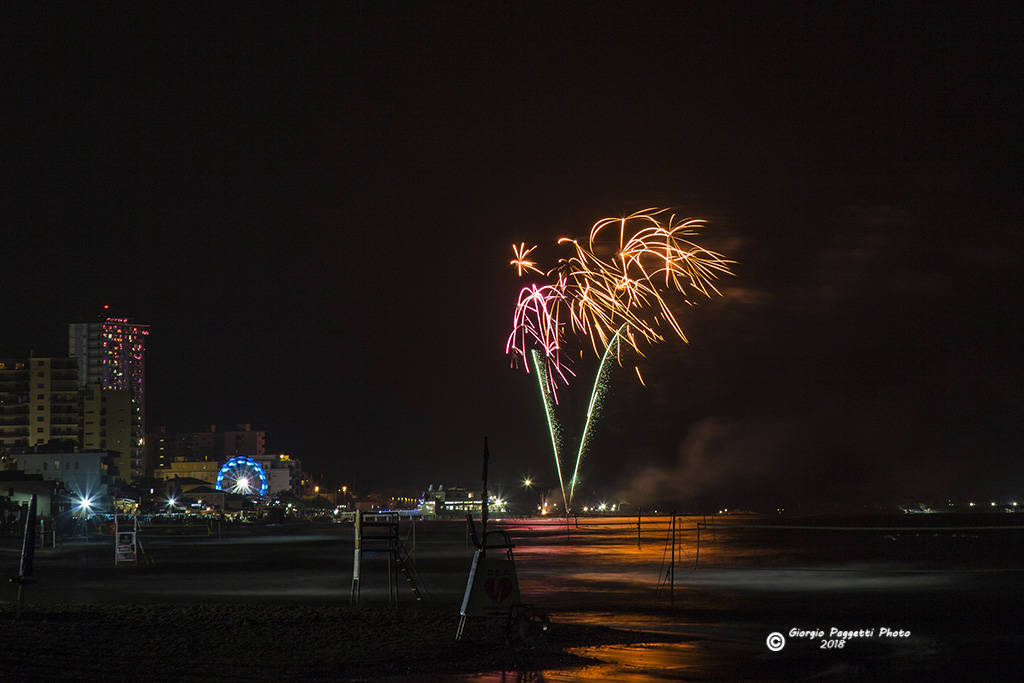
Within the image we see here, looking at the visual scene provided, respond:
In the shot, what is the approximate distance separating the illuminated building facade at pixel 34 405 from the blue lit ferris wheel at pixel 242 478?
123 feet

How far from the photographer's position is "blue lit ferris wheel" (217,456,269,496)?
172750 mm

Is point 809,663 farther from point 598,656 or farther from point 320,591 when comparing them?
Answer: point 320,591

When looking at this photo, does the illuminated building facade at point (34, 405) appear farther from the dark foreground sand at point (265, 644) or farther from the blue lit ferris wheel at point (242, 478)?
the dark foreground sand at point (265, 644)

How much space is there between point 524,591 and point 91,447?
7505 inches

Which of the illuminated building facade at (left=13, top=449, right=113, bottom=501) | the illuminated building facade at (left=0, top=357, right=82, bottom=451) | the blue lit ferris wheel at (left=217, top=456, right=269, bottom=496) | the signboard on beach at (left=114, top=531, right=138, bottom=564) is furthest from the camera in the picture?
the illuminated building facade at (left=0, top=357, right=82, bottom=451)

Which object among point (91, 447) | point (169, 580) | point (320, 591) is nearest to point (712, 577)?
point (320, 591)

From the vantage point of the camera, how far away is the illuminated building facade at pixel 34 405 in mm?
195375

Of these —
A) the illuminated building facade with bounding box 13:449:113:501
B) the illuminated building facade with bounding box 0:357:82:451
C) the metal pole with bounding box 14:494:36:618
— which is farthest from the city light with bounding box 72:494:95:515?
the metal pole with bounding box 14:494:36:618

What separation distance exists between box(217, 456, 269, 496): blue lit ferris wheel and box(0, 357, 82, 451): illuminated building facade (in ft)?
123

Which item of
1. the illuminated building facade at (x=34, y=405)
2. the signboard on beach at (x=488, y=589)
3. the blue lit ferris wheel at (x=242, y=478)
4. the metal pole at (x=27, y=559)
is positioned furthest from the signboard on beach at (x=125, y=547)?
the illuminated building facade at (x=34, y=405)

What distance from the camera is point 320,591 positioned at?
2519 centimetres

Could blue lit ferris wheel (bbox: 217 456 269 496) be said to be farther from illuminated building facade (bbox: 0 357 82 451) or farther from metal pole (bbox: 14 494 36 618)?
metal pole (bbox: 14 494 36 618)

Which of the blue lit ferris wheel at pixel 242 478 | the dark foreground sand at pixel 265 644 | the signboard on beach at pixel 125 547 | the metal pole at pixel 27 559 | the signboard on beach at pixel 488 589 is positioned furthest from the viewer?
the blue lit ferris wheel at pixel 242 478

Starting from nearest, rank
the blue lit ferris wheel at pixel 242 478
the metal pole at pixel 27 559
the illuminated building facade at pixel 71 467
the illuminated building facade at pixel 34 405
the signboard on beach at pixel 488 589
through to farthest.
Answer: the signboard on beach at pixel 488 589 → the metal pole at pixel 27 559 → the illuminated building facade at pixel 71 467 → the blue lit ferris wheel at pixel 242 478 → the illuminated building facade at pixel 34 405
